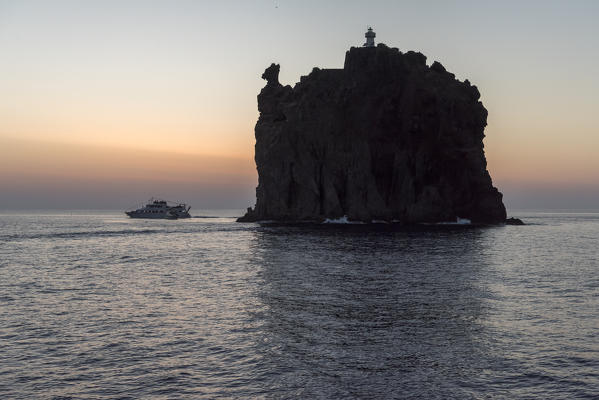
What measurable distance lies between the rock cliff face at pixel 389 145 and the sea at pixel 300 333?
85.7 meters

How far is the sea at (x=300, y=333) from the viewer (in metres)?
16.0

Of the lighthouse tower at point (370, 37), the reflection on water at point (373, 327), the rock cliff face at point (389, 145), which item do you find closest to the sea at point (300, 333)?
the reflection on water at point (373, 327)

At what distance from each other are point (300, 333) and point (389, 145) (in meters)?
116

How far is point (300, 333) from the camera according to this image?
22484mm

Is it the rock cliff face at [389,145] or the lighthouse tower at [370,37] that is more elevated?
the lighthouse tower at [370,37]

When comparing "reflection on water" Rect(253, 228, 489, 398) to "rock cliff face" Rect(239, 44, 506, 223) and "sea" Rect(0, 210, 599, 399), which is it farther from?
"rock cliff face" Rect(239, 44, 506, 223)

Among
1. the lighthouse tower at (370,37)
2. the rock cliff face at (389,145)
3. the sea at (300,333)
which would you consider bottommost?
the sea at (300,333)

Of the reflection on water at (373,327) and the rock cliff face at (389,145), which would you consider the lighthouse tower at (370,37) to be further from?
the reflection on water at (373,327)

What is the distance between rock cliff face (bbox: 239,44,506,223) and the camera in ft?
430

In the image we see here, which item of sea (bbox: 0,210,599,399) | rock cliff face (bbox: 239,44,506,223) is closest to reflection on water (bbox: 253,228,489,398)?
sea (bbox: 0,210,599,399)

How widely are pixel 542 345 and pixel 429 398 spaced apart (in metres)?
8.09

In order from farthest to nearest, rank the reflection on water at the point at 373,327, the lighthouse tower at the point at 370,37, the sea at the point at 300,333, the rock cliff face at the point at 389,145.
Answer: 1. the lighthouse tower at the point at 370,37
2. the rock cliff face at the point at 389,145
3. the reflection on water at the point at 373,327
4. the sea at the point at 300,333

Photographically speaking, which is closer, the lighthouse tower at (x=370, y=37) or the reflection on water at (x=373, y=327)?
the reflection on water at (x=373, y=327)

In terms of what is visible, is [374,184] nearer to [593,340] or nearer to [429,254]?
[429,254]
